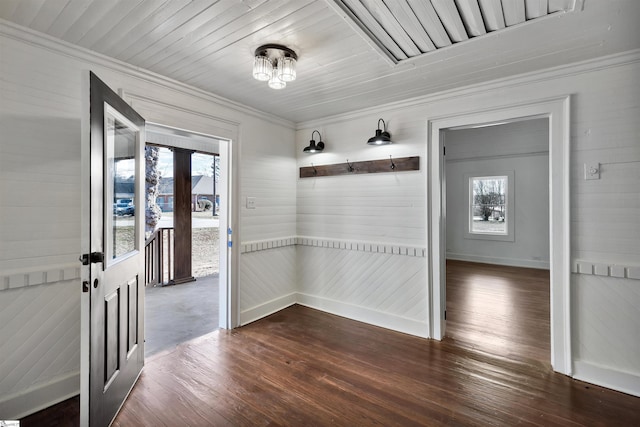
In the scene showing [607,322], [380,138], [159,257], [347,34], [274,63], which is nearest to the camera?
[347,34]

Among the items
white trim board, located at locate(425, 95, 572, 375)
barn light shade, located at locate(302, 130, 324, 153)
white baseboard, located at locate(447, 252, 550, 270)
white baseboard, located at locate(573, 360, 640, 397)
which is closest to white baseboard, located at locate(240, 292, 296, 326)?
barn light shade, located at locate(302, 130, 324, 153)

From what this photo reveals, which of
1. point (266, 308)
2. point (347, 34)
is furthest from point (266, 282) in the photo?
point (347, 34)

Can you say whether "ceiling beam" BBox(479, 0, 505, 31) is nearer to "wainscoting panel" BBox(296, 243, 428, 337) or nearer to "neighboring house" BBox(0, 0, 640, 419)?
"neighboring house" BBox(0, 0, 640, 419)

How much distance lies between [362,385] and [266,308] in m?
1.75

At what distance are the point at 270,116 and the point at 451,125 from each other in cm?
211

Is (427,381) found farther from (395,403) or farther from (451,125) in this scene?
(451,125)

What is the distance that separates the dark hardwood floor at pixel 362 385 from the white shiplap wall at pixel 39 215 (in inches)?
25.8

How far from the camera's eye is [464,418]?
194 cm

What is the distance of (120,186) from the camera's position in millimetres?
2082

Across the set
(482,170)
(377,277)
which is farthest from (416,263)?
(482,170)

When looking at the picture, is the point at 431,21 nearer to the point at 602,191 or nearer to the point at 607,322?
the point at 602,191

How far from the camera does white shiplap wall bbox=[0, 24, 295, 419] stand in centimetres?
191

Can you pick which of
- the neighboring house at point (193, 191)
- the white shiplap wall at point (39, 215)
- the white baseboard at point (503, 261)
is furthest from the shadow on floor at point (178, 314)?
the white baseboard at point (503, 261)

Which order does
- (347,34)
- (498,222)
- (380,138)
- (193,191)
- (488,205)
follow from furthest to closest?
(488,205) < (498,222) < (193,191) < (380,138) < (347,34)
